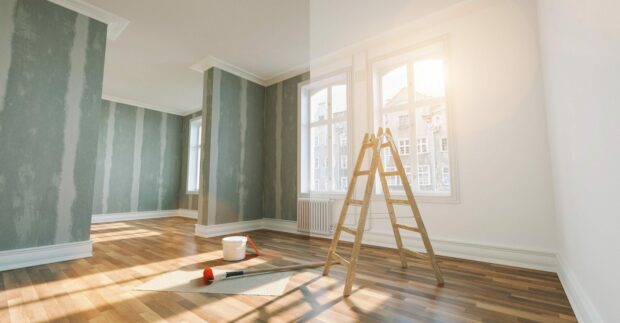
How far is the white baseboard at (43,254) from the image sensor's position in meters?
2.62

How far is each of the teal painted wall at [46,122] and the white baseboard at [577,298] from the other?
4312mm

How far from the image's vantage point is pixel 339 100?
4.71m

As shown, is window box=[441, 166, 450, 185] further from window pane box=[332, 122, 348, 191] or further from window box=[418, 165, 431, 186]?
window pane box=[332, 122, 348, 191]

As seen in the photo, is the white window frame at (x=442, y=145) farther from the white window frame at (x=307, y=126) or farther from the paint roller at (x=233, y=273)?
the paint roller at (x=233, y=273)

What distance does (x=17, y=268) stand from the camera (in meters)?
2.64

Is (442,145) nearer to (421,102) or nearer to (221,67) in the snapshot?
(421,102)

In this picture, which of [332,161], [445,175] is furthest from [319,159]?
[445,175]

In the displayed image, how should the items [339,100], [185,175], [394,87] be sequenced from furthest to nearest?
[185,175]
[339,100]
[394,87]

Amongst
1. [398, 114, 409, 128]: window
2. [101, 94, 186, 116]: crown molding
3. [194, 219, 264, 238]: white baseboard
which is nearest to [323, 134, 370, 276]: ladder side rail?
[398, 114, 409, 128]: window

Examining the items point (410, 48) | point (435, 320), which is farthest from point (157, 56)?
point (435, 320)

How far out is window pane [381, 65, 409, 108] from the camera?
3881 mm

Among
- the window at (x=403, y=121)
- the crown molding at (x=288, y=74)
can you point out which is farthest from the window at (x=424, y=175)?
→ the crown molding at (x=288, y=74)

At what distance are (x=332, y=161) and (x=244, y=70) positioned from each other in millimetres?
2358

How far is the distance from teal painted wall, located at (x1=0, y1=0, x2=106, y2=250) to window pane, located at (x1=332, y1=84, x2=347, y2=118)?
10.8 feet
